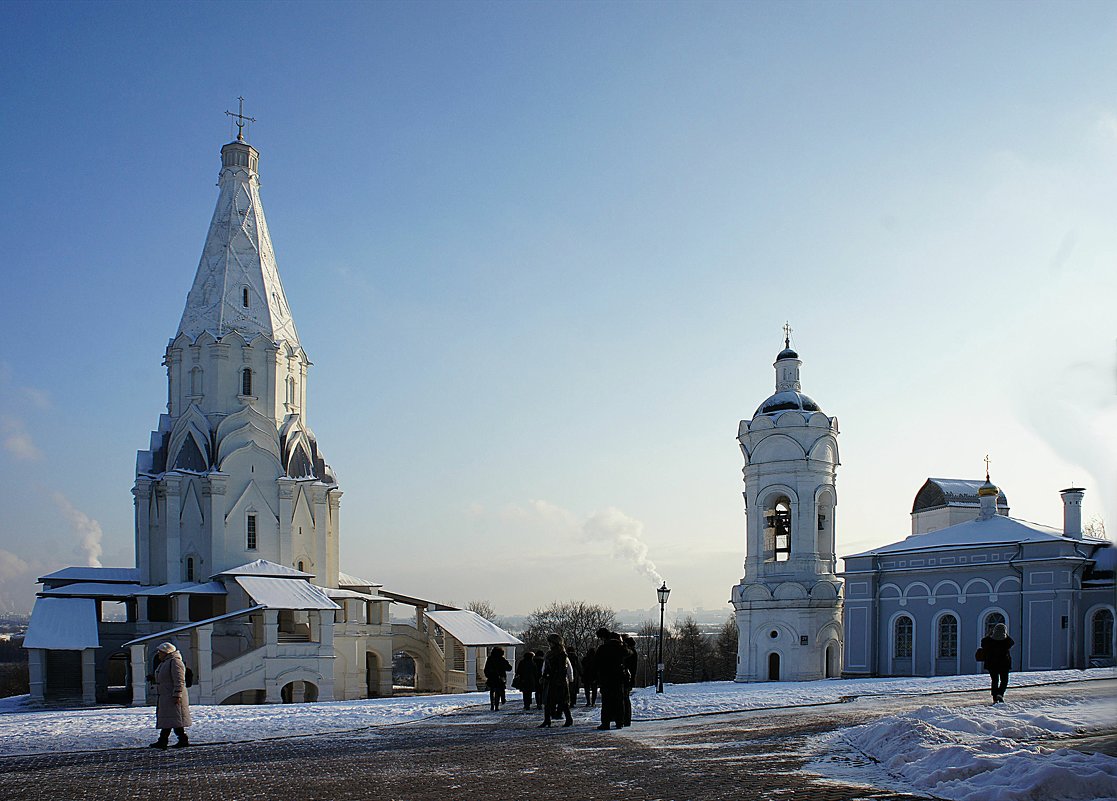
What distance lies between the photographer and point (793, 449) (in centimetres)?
4144

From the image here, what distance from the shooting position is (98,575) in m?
42.8

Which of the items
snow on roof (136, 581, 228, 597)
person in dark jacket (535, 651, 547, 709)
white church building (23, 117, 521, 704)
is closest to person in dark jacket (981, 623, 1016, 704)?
person in dark jacket (535, 651, 547, 709)

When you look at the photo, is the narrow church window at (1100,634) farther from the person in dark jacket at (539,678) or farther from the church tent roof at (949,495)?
the person in dark jacket at (539,678)

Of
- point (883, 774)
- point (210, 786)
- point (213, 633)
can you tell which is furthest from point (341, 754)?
point (213, 633)

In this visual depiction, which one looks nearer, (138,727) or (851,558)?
(138,727)

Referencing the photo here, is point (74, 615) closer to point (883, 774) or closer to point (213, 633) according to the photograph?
point (213, 633)

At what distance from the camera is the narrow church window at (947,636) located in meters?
36.4

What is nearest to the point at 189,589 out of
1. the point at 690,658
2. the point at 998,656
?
the point at 998,656

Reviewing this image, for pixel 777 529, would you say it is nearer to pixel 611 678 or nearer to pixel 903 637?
pixel 903 637

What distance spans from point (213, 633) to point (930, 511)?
32.2 meters

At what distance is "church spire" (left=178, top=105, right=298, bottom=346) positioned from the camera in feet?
143

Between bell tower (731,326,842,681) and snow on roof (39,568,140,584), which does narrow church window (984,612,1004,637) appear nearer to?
bell tower (731,326,842,681)

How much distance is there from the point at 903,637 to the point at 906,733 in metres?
29.5

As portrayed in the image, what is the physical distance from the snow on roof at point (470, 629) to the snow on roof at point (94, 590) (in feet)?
38.3
